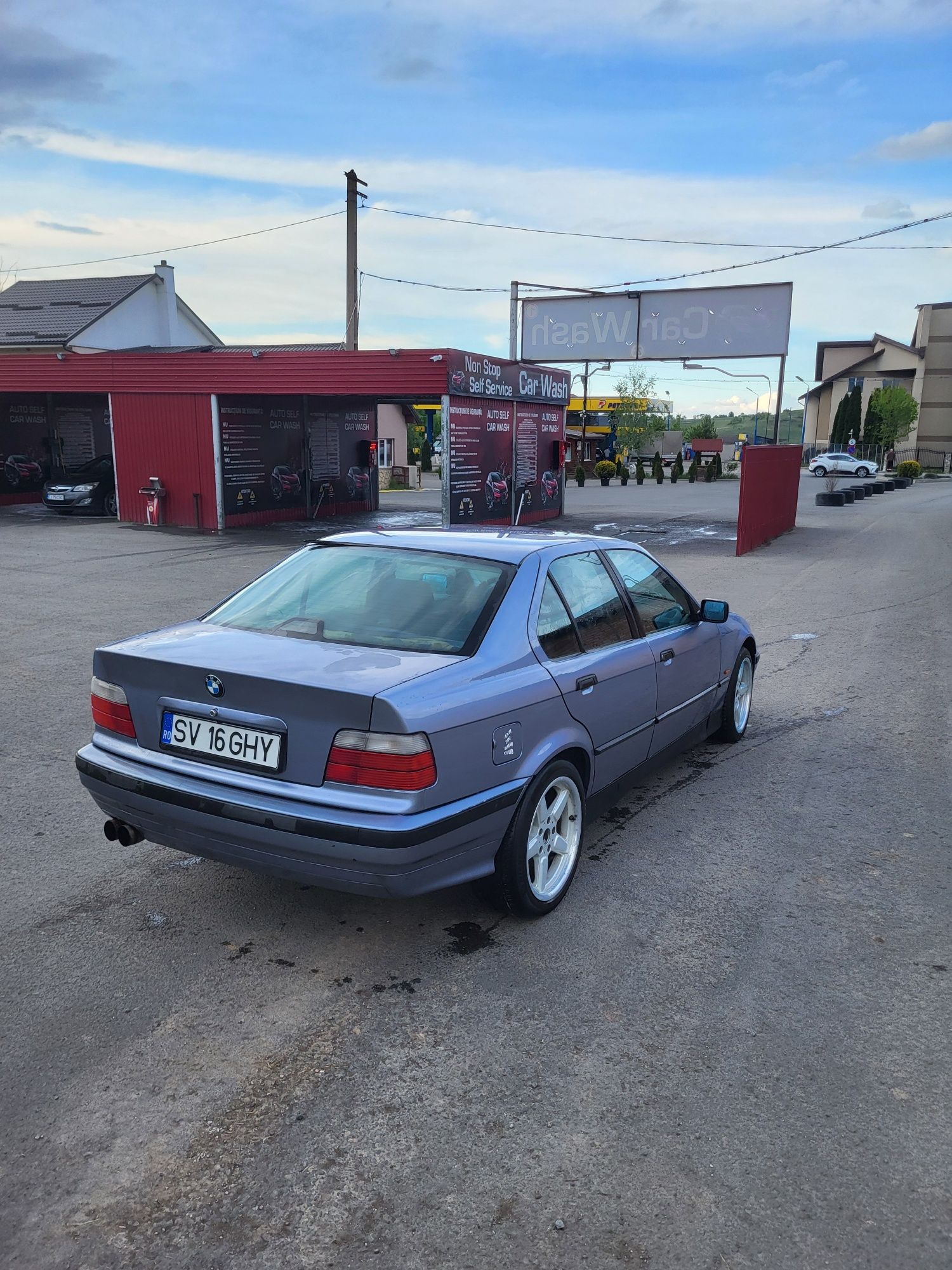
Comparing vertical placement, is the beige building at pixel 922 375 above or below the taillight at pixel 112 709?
above

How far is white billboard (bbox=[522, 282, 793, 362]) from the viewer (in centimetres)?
2394

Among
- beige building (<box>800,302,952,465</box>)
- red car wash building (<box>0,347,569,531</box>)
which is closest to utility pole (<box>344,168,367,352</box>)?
red car wash building (<box>0,347,569,531</box>)

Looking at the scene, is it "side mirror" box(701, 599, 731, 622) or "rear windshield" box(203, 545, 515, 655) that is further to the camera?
"side mirror" box(701, 599, 731, 622)

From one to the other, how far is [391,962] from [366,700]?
42.2 inches

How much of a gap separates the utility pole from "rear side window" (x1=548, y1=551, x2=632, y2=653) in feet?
73.8

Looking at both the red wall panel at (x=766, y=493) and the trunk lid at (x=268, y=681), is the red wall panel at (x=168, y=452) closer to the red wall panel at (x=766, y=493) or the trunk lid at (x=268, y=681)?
the red wall panel at (x=766, y=493)

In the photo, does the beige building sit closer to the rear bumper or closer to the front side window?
the front side window

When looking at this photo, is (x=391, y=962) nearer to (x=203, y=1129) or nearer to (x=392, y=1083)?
(x=392, y=1083)

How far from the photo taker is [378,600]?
4.08 meters

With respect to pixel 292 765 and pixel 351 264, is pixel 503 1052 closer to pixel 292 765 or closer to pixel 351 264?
pixel 292 765

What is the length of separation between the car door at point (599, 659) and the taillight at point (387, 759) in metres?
0.86

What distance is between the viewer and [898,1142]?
8.92 feet

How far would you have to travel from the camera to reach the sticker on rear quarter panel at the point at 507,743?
3531 millimetres

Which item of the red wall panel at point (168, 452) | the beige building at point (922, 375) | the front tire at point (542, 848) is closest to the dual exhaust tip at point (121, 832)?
the front tire at point (542, 848)
